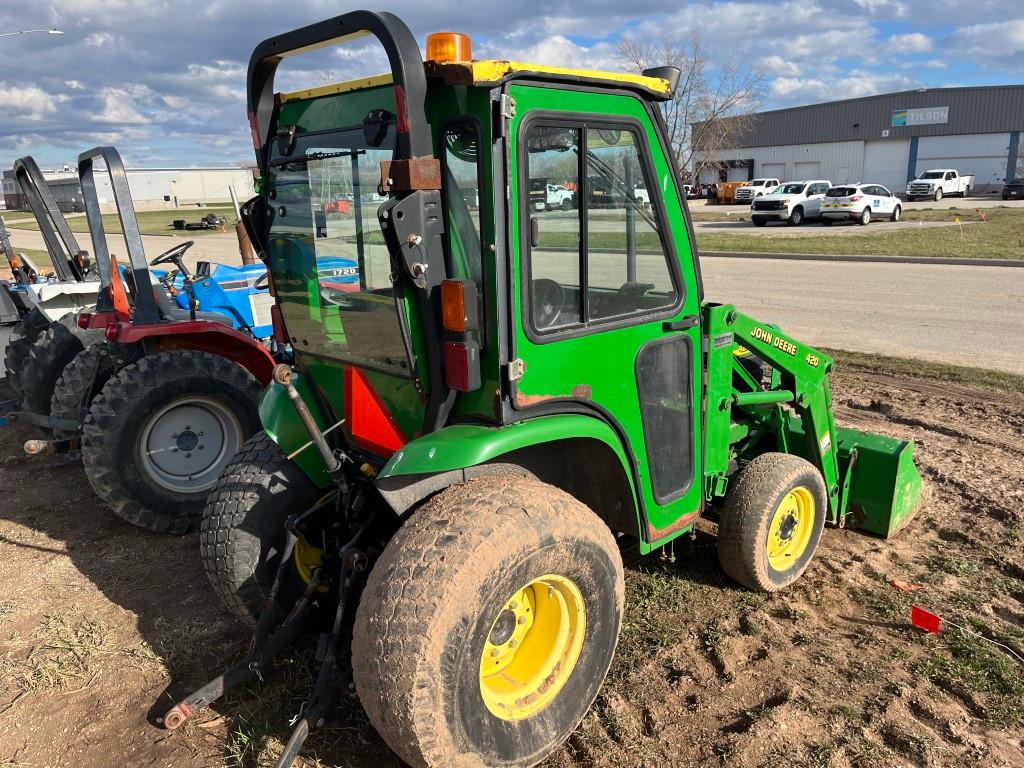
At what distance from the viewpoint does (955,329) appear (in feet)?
30.9

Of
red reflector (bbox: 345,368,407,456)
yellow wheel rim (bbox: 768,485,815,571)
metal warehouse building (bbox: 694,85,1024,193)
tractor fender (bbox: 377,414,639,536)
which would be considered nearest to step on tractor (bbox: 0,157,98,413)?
red reflector (bbox: 345,368,407,456)

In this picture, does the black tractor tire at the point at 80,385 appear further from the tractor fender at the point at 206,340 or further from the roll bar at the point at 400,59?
the roll bar at the point at 400,59

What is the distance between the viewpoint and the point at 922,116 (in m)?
51.1

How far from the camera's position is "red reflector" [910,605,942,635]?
11.4ft

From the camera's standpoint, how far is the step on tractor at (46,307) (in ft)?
21.0

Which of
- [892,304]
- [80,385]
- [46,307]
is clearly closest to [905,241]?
[892,304]

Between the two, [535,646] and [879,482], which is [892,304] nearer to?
[879,482]

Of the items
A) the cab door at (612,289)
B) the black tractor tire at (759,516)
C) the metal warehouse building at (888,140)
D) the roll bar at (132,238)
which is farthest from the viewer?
the metal warehouse building at (888,140)

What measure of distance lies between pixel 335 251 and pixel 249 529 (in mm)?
1169

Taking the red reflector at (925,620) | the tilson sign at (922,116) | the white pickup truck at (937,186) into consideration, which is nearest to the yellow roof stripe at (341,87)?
the red reflector at (925,620)

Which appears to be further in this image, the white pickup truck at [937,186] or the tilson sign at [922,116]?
the tilson sign at [922,116]

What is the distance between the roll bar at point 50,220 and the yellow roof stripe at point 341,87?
469 cm

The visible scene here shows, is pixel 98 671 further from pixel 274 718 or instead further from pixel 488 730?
pixel 488 730

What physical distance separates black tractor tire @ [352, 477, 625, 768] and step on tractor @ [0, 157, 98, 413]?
4.98m
